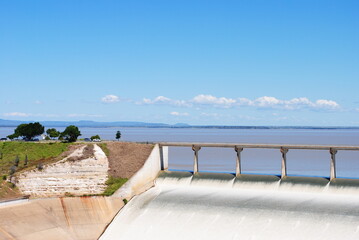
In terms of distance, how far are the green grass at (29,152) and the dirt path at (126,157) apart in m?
8.92

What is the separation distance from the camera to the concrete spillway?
63881 mm

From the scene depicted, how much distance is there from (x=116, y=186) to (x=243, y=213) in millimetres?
22563

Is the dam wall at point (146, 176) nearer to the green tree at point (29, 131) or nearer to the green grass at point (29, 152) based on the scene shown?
the green grass at point (29, 152)

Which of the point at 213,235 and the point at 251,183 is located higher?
the point at 251,183

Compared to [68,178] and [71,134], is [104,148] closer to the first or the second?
[71,134]

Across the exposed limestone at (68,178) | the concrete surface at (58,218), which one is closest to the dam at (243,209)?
the concrete surface at (58,218)

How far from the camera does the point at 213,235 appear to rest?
6669cm

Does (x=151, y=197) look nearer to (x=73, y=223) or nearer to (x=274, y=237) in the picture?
(x=73, y=223)

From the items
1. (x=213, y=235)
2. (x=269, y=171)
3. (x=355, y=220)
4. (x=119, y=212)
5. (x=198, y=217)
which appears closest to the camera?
(x=355, y=220)

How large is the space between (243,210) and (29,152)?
43705mm

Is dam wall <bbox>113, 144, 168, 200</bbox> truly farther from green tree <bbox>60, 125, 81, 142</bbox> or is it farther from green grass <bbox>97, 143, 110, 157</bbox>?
green tree <bbox>60, 125, 81, 142</bbox>

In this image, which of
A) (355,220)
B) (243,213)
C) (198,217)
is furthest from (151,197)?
(355,220)

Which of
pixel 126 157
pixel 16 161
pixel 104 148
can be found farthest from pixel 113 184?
pixel 16 161

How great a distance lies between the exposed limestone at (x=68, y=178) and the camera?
8025 cm
